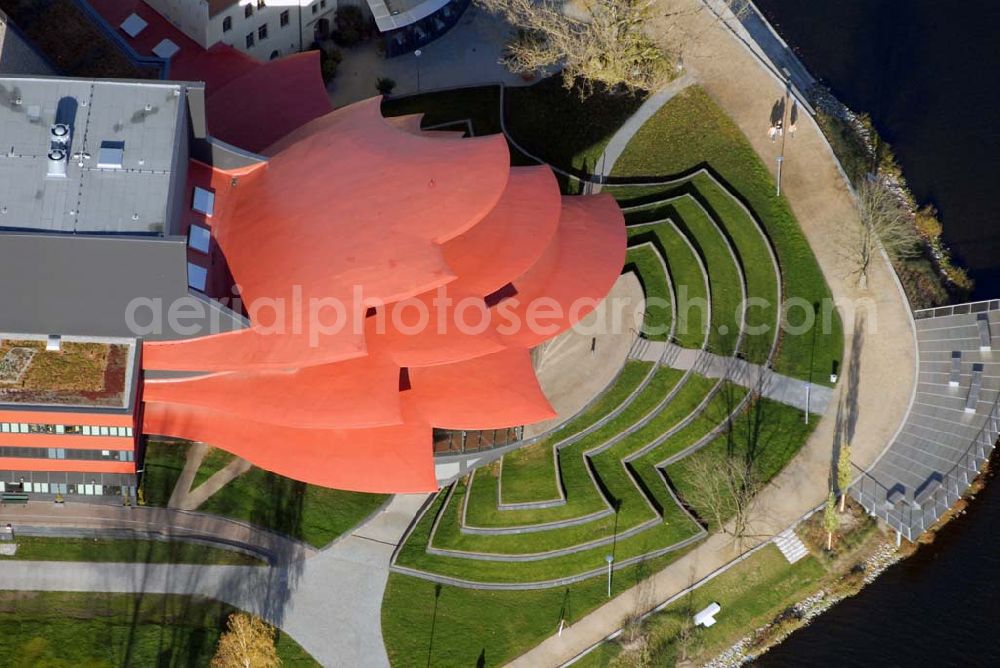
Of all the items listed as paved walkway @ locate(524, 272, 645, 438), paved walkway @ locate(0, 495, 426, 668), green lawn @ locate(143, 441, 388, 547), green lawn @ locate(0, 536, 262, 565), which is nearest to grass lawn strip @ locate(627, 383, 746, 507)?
paved walkway @ locate(524, 272, 645, 438)

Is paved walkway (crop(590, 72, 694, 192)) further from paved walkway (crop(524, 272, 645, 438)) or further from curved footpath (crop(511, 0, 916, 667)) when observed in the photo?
paved walkway (crop(524, 272, 645, 438))

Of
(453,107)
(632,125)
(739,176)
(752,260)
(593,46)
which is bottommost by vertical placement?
(752,260)

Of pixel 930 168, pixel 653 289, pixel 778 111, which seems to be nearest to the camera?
pixel 653 289

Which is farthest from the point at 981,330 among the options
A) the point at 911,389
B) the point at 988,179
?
the point at 988,179

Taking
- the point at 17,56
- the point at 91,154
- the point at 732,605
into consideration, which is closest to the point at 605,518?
the point at 732,605

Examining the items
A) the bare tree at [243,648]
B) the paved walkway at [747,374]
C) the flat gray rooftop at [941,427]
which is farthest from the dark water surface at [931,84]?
the bare tree at [243,648]

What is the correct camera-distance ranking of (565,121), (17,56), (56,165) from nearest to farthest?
(56,165), (17,56), (565,121)

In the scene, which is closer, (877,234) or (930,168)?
(877,234)

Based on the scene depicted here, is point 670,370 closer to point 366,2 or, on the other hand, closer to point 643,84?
point 643,84

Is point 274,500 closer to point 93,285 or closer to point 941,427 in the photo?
point 93,285
